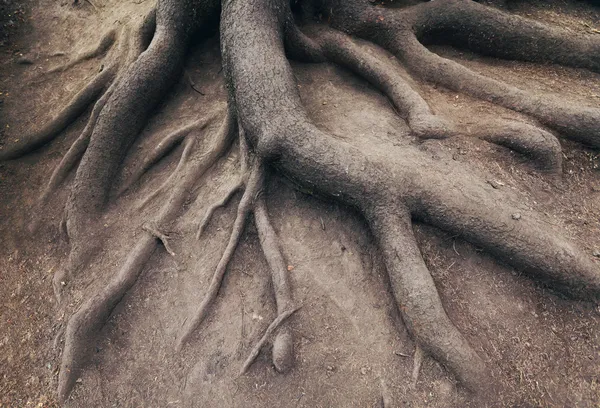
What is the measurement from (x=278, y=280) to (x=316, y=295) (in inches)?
12.0

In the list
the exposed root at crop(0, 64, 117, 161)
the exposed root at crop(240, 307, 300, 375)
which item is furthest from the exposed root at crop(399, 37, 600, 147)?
the exposed root at crop(0, 64, 117, 161)

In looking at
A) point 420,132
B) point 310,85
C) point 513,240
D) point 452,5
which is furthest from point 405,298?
point 452,5

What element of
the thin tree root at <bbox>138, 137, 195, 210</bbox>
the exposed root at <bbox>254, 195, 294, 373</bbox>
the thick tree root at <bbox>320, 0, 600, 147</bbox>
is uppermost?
the thick tree root at <bbox>320, 0, 600, 147</bbox>

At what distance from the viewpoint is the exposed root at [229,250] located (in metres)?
2.91

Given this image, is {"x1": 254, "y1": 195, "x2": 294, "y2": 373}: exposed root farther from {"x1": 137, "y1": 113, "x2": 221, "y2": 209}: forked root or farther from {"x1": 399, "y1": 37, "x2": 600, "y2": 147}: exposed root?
{"x1": 399, "y1": 37, "x2": 600, "y2": 147}: exposed root

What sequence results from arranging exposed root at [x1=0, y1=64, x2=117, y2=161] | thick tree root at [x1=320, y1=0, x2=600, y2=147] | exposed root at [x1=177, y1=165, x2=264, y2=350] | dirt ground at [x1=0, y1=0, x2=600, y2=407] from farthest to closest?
1. exposed root at [x1=0, y1=64, x2=117, y2=161]
2. thick tree root at [x1=320, y1=0, x2=600, y2=147]
3. exposed root at [x1=177, y1=165, x2=264, y2=350]
4. dirt ground at [x1=0, y1=0, x2=600, y2=407]

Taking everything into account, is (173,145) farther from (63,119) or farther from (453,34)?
(453,34)

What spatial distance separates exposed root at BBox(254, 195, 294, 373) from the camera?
2.68 metres

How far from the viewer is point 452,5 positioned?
12.2ft

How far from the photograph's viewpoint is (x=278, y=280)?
2.86 m

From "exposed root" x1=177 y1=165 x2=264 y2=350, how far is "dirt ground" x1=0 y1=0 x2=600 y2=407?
77mm

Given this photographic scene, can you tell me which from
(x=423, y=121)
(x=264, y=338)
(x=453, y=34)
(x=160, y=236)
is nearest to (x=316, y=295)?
(x=264, y=338)

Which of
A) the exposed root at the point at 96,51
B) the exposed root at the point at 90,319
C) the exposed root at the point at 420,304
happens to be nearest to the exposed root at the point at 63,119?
the exposed root at the point at 96,51

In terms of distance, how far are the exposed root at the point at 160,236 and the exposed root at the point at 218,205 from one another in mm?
249
